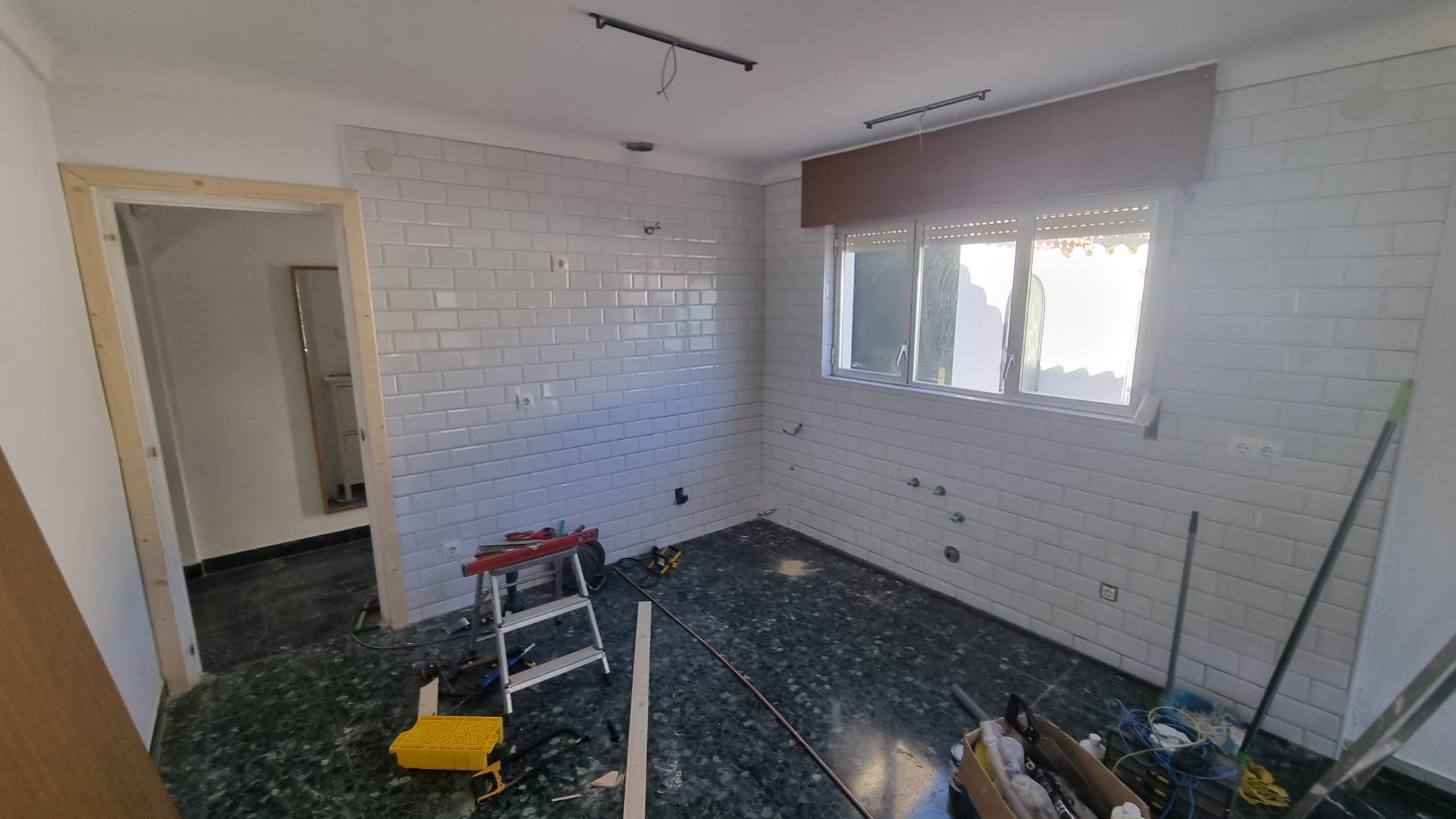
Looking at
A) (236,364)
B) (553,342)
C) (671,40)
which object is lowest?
(236,364)

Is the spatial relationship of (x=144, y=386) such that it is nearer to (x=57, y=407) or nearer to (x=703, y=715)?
(x=57, y=407)

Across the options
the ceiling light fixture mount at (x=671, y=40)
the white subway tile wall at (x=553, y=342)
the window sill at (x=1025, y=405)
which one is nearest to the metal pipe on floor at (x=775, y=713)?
the white subway tile wall at (x=553, y=342)

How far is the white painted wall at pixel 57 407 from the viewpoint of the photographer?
1.62m

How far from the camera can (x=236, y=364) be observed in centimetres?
374

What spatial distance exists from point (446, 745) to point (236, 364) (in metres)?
3.17

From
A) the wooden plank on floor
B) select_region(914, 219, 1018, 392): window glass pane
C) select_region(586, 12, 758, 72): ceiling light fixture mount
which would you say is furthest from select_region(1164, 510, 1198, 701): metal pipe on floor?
select_region(586, 12, 758, 72): ceiling light fixture mount

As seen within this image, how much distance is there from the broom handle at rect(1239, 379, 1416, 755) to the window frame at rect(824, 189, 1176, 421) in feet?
2.34

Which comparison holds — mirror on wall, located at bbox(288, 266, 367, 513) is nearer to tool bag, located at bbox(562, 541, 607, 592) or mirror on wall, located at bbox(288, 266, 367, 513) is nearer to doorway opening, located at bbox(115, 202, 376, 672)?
doorway opening, located at bbox(115, 202, 376, 672)

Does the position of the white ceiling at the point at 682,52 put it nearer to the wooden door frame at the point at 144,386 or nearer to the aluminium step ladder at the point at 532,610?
the wooden door frame at the point at 144,386

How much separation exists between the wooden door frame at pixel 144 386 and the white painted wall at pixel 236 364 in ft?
3.69

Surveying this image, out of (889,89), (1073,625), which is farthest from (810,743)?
(889,89)

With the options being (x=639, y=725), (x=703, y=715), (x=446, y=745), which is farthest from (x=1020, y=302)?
(x=446, y=745)

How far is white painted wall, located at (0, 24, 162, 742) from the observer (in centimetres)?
162

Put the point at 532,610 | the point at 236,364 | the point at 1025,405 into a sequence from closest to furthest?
1. the point at 532,610
2. the point at 1025,405
3. the point at 236,364
